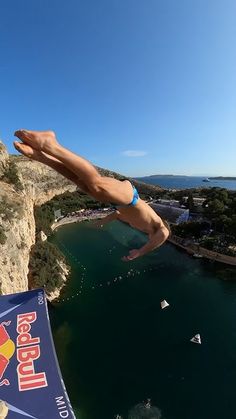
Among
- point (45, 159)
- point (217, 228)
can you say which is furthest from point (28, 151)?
point (217, 228)

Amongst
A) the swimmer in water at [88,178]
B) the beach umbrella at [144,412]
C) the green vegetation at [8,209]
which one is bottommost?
the beach umbrella at [144,412]

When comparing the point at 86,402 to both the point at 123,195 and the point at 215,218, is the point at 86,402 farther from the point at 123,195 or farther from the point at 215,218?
the point at 215,218

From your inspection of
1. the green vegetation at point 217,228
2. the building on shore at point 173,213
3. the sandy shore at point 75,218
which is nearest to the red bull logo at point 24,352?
the green vegetation at point 217,228

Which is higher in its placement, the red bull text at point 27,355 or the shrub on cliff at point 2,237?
the shrub on cliff at point 2,237

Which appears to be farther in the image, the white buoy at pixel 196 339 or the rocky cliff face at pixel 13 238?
the rocky cliff face at pixel 13 238

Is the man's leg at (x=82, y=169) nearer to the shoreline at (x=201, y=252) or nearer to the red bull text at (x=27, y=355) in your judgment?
the red bull text at (x=27, y=355)

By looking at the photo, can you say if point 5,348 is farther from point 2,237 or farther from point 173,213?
point 173,213

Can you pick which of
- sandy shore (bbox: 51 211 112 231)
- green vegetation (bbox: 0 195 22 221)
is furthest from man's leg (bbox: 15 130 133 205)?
sandy shore (bbox: 51 211 112 231)
